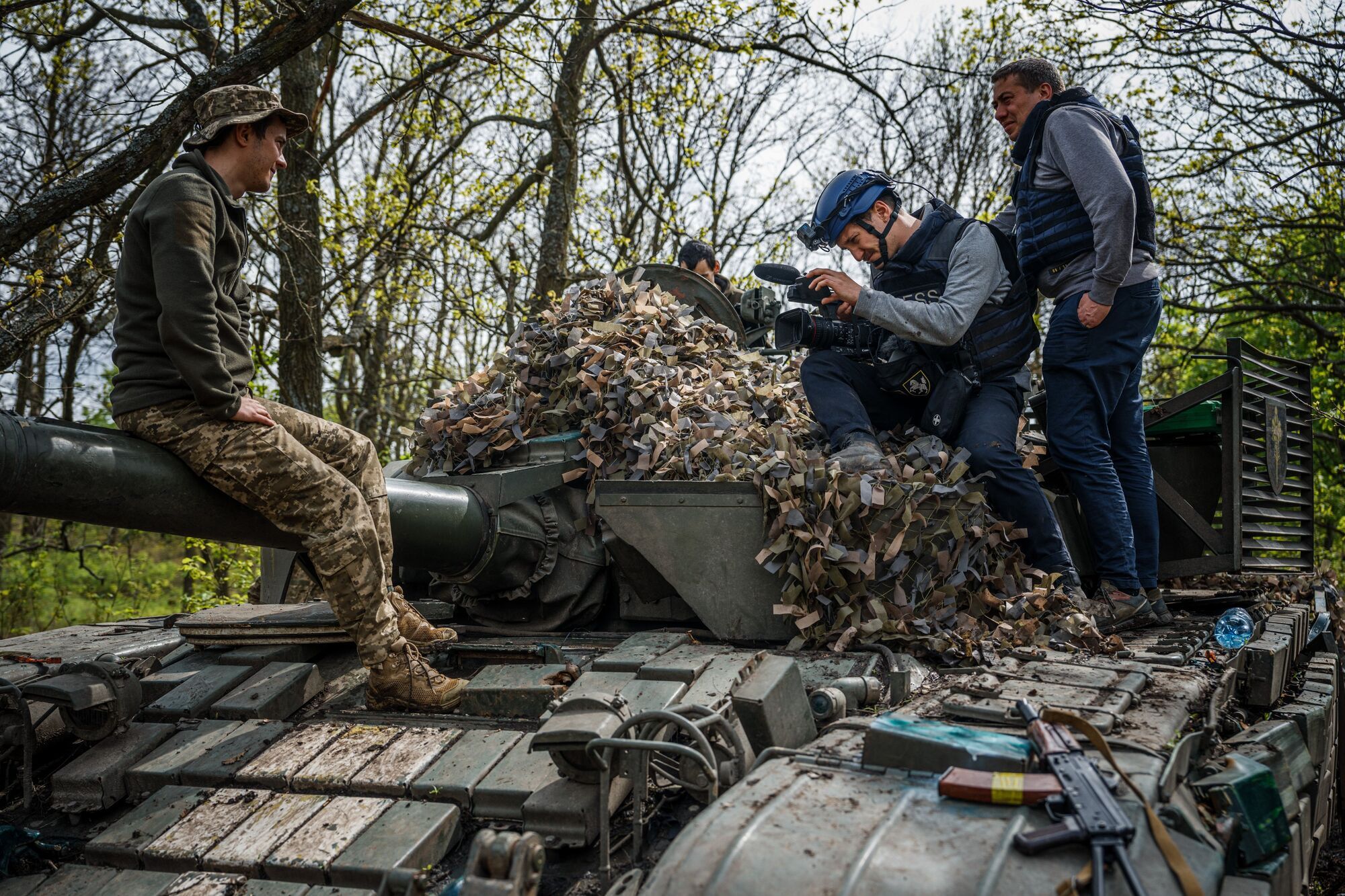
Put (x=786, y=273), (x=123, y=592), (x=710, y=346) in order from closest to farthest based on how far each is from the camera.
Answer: (x=786, y=273), (x=710, y=346), (x=123, y=592)

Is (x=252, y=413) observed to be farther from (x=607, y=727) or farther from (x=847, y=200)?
(x=847, y=200)

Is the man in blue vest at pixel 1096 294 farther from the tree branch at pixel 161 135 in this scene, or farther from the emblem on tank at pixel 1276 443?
the tree branch at pixel 161 135

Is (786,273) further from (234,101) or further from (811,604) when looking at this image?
(234,101)

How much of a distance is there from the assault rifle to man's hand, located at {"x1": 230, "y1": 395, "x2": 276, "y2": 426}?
7.30ft

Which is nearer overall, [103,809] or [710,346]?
[103,809]

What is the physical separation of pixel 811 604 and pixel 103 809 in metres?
2.25

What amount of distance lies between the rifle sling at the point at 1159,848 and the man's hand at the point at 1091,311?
2300 mm

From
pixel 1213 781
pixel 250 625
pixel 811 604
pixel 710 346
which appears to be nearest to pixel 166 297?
pixel 250 625

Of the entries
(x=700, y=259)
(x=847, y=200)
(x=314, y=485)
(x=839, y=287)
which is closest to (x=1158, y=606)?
(x=839, y=287)

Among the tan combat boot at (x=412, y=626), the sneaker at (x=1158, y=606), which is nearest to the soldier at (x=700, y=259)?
the sneaker at (x=1158, y=606)

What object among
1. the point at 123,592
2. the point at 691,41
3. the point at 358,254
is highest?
the point at 691,41

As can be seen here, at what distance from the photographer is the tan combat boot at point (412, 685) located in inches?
142

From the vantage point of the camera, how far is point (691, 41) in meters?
10.8

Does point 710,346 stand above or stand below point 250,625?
above
